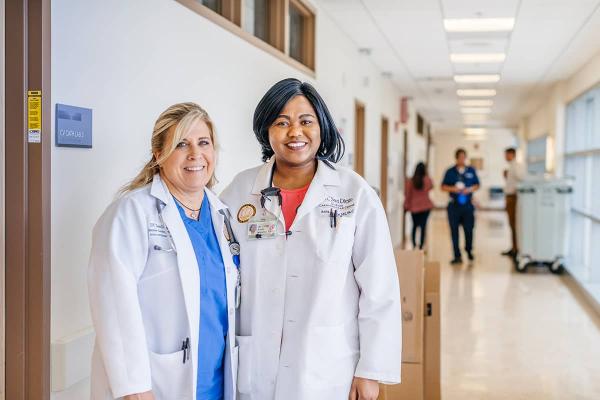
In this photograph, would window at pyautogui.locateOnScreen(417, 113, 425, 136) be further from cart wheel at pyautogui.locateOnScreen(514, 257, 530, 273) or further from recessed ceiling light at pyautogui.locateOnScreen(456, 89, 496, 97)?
cart wheel at pyautogui.locateOnScreen(514, 257, 530, 273)

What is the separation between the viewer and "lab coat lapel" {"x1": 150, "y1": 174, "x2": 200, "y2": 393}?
1889 mm

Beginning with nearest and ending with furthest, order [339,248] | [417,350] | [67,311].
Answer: [339,248], [67,311], [417,350]

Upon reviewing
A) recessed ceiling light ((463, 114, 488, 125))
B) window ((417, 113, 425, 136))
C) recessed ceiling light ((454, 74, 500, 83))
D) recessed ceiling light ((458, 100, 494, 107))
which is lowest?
window ((417, 113, 425, 136))

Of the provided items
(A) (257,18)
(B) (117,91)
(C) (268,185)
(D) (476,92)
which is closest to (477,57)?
(D) (476,92)

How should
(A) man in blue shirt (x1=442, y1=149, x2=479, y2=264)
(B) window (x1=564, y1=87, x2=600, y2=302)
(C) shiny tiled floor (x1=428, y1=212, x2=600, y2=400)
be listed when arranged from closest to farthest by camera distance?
(C) shiny tiled floor (x1=428, y1=212, x2=600, y2=400) → (B) window (x1=564, y1=87, x2=600, y2=302) → (A) man in blue shirt (x1=442, y1=149, x2=479, y2=264)

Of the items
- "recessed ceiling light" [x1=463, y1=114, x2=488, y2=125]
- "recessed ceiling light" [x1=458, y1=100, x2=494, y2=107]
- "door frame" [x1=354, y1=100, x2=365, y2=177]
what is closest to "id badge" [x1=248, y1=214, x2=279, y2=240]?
"door frame" [x1=354, y1=100, x2=365, y2=177]

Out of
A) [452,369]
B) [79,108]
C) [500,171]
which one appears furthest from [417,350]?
[500,171]

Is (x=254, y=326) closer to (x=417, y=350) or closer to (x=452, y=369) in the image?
(x=417, y=350)

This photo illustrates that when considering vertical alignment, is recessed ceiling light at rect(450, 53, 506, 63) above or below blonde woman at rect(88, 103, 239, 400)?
above

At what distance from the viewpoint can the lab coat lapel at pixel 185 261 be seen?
6.20 ft

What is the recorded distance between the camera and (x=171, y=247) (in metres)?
1.91

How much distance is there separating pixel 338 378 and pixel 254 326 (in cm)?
30

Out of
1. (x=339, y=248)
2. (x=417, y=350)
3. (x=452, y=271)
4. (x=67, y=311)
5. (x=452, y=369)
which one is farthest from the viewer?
(x=452, y=271)

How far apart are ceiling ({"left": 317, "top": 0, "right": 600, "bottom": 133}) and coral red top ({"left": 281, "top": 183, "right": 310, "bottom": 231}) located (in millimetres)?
3884
